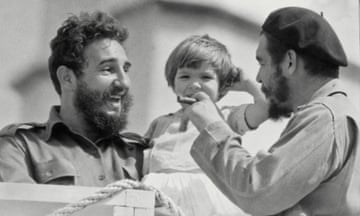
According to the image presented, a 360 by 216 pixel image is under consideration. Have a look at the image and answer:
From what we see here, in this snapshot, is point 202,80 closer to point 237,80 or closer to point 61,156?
point 237,80

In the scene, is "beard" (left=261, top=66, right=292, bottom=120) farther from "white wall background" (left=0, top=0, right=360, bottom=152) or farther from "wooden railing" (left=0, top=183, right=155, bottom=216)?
"wooden railing" (left=0, top=183, right=155, bottom=216)

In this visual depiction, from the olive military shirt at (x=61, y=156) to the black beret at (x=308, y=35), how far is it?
0.36 metres

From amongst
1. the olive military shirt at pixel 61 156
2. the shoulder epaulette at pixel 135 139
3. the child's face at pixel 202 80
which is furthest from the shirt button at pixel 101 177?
the child's face at pixel 202 80

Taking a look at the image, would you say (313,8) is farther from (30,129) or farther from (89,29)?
(30,129)

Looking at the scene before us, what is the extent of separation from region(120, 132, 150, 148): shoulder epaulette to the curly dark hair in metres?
0.15

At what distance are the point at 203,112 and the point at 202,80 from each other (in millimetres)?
158

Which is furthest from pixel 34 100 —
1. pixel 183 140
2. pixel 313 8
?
pixel 313 8

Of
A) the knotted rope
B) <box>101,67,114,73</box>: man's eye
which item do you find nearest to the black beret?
<box>101,67,114,73</box>: man's eye

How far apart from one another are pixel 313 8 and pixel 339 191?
0.63m

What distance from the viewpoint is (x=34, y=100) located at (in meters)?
1.99

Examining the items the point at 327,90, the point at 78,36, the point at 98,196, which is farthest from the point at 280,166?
the point at 78,36

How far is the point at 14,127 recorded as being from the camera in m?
1.88

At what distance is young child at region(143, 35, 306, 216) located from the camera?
1.82 metres

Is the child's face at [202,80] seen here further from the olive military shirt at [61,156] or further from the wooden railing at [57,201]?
the wooden railing at [57,201]
